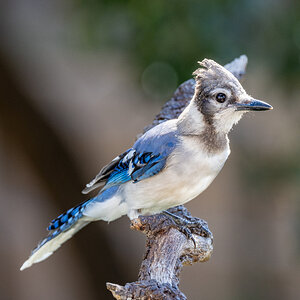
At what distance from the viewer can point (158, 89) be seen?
11.6ft

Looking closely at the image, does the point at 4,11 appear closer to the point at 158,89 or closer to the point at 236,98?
the point at 158,89

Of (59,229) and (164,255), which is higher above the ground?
(59,229)

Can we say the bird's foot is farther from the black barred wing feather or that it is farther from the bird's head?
the bird's head

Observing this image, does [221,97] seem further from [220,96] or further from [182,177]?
[182,177]

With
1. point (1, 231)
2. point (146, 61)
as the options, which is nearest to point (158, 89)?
point (146, 61)

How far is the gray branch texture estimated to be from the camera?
1934 millimetres

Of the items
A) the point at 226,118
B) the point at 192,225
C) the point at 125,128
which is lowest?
the point at 192,225

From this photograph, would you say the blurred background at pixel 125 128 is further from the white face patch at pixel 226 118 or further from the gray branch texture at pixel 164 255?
the gray branch texture at pixel 164 255

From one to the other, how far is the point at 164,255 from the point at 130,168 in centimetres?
45

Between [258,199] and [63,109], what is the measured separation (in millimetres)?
1831

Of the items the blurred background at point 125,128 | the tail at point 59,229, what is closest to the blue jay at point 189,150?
the tail at point 59,229

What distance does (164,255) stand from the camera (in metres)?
2.24

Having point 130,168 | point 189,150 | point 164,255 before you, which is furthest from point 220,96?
point 164,255

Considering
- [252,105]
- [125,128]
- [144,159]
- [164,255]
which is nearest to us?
[164,255]
